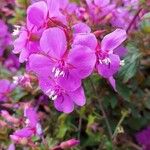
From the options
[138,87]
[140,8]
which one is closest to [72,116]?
[138,87]

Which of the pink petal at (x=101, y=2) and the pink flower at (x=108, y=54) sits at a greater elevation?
the pink flower at (x=108, y=54)

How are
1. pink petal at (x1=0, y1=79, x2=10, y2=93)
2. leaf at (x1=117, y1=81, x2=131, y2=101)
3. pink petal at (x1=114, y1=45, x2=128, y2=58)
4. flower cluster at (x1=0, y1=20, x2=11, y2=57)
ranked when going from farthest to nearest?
flower cluster at (x1=0, y1=20, x2=11, y2=57)
pink petal at (x1=0, y1=79, x2=10, y2=93)
leaf at (x1=117, y1=81, x2=131, y2=101)
pink petal at (x1=114, y1=45, x2=128, y2=58)

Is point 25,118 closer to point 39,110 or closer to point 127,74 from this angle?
point 39,110

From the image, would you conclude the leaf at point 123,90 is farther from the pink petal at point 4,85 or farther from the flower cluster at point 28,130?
the pink petal at point 4,85

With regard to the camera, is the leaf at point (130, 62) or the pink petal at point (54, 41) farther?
the leaf at point (130, 62)

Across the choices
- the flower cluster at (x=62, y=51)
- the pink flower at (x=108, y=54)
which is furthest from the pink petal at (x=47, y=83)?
the pink flower at (x=108, y=54)

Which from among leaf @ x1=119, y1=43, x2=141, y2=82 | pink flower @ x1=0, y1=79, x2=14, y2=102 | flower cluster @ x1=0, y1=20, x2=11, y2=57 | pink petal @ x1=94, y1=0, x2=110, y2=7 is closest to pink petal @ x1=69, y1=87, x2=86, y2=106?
leaf @ x1=119, y1=43, x2=141, y2=82

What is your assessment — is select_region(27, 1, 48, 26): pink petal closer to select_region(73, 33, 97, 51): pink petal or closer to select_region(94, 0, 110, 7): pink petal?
select_region(73, 33, 97, 51): pink petal
